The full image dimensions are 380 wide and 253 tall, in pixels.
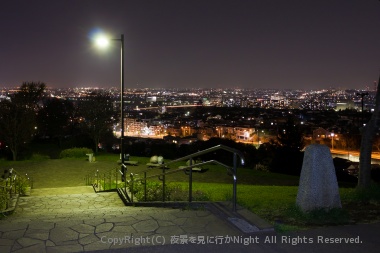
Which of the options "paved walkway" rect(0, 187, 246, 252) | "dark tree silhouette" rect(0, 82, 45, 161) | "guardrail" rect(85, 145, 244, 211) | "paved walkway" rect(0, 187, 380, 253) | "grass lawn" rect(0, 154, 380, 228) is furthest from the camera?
"dark tree silhouette" rect(0, 82, 45, 161)

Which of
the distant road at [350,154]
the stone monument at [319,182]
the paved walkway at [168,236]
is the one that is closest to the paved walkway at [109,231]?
the paved walkway at [168,236]

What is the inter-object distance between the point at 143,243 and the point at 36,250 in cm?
127

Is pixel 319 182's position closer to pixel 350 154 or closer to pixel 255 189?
pixel 255 189

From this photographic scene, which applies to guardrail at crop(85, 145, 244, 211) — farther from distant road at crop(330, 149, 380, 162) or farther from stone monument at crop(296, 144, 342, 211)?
distant road at crop(330, 149, 380, 162)

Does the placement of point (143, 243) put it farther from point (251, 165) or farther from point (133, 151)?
point (133, 151)

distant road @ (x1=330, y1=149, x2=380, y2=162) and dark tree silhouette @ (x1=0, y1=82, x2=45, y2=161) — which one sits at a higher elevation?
dark tree silhouette @ (x1=0, y1=82, x2=45, y2=161)

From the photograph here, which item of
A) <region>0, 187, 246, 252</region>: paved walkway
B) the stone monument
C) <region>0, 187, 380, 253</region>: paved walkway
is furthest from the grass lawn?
<region>0, 187, 246, 252</region>: paved walkway

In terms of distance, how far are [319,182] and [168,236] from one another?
2483 mm

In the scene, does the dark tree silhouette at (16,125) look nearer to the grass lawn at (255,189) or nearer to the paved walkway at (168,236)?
the grass lawn at (255,189)

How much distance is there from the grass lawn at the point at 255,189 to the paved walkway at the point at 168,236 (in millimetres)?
556

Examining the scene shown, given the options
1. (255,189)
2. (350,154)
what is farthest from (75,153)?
(350,154)

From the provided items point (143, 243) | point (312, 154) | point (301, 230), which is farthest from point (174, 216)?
point (312, 154)

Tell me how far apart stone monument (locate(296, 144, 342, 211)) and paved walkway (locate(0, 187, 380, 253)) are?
0.63 m

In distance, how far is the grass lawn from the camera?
19.2 ft
